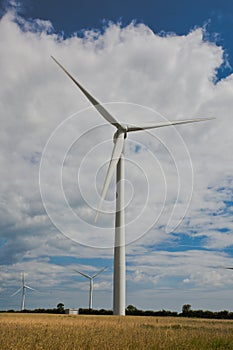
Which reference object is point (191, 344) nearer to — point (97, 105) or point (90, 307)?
point (97, 105)

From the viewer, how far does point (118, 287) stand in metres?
51.7

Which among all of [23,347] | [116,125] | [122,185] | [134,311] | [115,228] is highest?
[116,125]

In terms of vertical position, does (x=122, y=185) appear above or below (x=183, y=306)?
above

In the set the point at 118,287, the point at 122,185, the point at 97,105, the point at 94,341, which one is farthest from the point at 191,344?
the point at 97,105

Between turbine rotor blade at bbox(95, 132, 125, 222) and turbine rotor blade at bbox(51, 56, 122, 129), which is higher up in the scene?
turbine rotor blade at bbox(51, 56, 122, 129)

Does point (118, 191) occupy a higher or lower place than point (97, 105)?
lower

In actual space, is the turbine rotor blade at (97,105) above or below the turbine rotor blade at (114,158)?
above

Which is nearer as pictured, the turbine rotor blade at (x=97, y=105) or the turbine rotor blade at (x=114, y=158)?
the turbine rotor blade at (x=114, y=158)

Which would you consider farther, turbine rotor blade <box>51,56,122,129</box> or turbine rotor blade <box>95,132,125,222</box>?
turbine rotor blade <box>51,56,122,129</box>

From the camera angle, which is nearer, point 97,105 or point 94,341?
point 94,341

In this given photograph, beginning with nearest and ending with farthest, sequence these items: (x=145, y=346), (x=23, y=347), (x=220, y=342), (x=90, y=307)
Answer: (x=23, y=347), (x=145, y=346), (x=220, y=342), (x=90, y=307)

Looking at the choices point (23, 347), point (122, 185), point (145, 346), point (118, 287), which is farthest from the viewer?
point (122, 185)

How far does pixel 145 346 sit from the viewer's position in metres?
17.6

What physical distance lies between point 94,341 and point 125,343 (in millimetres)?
1238
